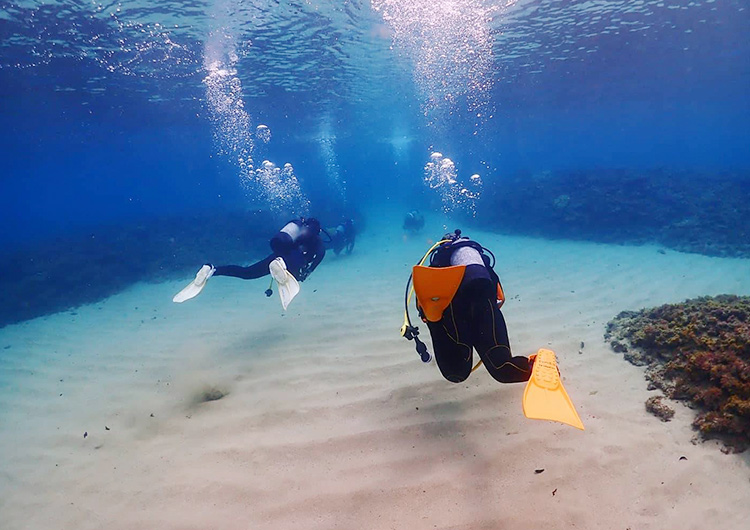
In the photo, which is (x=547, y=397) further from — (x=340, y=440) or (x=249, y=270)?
(x=249, y=270)

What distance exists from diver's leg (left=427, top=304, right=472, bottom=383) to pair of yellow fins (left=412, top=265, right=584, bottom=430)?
0.39 ft

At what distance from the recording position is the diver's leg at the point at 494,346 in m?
3.44

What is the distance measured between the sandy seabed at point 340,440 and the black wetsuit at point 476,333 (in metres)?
0.88

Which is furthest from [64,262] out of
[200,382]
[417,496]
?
[417,496]

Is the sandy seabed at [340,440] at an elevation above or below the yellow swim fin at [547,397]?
below

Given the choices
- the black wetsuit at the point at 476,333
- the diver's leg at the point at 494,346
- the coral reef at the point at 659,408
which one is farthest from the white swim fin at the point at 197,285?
the coral reef at the point at 659,408

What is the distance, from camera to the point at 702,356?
4.23 meters

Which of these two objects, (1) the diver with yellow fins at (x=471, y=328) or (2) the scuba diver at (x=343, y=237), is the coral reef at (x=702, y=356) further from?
(2) the scuba diver at (x=343, y=237)

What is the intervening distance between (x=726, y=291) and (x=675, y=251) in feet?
16.8

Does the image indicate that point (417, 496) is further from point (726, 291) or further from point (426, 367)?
point (726, 291)

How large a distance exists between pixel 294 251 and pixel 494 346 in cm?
514

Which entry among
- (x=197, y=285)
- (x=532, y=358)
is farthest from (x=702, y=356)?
(x=197, y=285)

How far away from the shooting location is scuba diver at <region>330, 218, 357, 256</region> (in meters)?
17.0

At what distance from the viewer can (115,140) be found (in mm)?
37781
